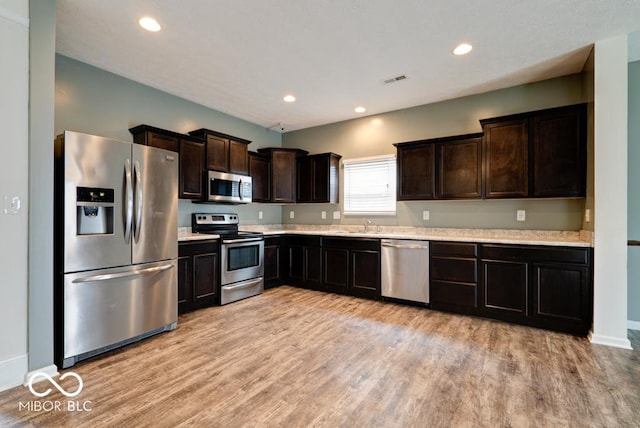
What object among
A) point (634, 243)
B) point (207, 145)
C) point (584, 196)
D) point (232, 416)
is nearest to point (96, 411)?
point (232, 416)

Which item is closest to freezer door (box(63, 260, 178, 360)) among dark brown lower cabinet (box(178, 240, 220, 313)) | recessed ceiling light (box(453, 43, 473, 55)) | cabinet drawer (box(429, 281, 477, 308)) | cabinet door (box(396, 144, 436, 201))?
dark brown lower cabinet (box(178, 240, 220, 313))

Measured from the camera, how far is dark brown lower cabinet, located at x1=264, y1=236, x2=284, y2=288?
479cm

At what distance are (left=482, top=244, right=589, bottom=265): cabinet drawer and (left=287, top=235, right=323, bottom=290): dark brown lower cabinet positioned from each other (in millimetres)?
2325

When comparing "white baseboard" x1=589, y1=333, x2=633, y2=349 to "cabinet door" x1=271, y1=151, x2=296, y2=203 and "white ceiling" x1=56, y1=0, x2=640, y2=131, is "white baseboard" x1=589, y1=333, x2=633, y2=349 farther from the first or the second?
"cabinet door" x1=271, y1=151, x2=296, y2=203

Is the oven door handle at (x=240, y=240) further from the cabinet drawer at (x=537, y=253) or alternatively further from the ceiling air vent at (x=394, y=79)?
the cabinet drawer at (x=537, y=253)

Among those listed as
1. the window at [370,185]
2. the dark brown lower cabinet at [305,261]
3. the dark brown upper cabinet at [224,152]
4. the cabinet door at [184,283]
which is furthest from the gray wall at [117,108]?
the window at [370,185]

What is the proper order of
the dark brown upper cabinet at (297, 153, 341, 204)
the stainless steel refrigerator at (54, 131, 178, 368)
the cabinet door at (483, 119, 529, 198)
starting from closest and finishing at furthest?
1. the stainless steel refrigerator at (54, 131, 178, 368)
2. the cabinet door at (483, 119, 529, 198)
3. the dark brown upper cabinet at (297, 153, 341, 204)

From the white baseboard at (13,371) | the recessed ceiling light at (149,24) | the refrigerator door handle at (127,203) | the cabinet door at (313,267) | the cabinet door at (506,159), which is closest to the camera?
the white baseboard at (13,371)

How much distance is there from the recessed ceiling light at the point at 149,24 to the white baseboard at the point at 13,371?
8.89 ft

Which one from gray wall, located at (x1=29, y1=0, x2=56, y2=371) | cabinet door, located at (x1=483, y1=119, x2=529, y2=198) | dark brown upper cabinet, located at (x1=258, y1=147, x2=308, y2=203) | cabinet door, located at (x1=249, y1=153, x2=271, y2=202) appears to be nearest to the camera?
gray wall, located at (x1=29, y1=0, x2=56, y2=371)

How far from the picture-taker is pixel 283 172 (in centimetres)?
536

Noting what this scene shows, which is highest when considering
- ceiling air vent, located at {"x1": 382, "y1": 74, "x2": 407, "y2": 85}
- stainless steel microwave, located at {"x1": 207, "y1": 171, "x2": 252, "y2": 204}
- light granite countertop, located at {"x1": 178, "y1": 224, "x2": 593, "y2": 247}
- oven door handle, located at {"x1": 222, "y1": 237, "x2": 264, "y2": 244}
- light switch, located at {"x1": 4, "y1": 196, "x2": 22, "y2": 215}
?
ceiling air vent, located at {"x1": 382, "y1": 74, "x2": 407, "y2": 85}

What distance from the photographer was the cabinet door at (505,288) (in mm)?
3266

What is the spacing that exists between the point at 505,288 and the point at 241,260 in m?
3.28
